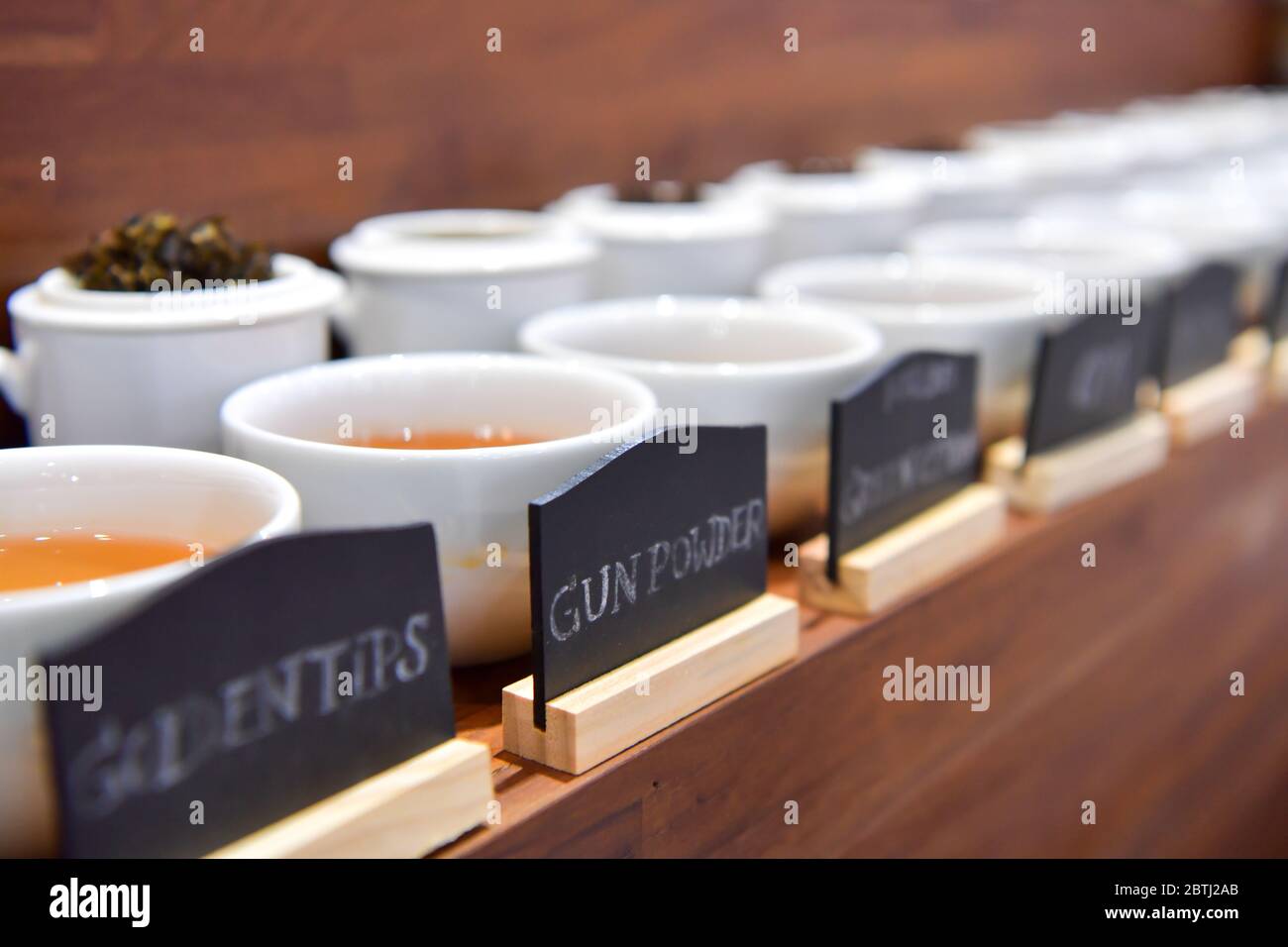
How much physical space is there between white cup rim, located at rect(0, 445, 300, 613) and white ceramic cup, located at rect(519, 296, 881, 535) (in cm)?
26

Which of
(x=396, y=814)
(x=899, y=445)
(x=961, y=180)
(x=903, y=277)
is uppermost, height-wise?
(x=961, y=180)

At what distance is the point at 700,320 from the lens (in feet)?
3.68

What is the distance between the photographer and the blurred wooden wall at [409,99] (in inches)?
36.9

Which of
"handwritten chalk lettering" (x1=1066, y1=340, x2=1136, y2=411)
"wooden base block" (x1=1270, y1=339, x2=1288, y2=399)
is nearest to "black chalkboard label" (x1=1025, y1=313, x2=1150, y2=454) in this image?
"handwritten chalk lettering" (x1=1066, y1=340, x2=1136, y2=411)

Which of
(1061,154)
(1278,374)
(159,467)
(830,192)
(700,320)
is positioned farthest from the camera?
(1061,154)

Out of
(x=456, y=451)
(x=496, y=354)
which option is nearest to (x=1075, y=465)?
(x=496, y=354)

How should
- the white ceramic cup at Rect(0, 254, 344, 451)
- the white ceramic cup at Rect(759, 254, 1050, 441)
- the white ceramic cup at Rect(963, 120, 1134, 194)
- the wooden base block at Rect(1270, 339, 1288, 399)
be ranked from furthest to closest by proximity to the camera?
the white ceramic cup at Rect(963, 120, 1134, 194), the wooden base block at Rect(1270, 339, 1288, 399), the white ceramic cup at Rect(759, 254, 1050, 441), the white ceramic cup at Rect(0, 254, 344, 451)

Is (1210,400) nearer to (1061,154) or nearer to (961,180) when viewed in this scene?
(961,180)

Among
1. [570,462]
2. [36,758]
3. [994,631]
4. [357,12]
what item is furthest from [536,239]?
[36,758]

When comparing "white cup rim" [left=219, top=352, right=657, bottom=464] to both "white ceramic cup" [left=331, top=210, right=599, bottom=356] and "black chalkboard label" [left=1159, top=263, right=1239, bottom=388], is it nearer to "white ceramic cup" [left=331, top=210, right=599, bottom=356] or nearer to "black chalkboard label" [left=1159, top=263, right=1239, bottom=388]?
"white ceramic cup" [left=331, top=210, right=599, bottom=356]

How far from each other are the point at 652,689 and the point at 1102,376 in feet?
2.17

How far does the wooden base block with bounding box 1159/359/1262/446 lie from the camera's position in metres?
1.37

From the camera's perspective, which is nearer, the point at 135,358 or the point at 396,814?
the point at 396,814
